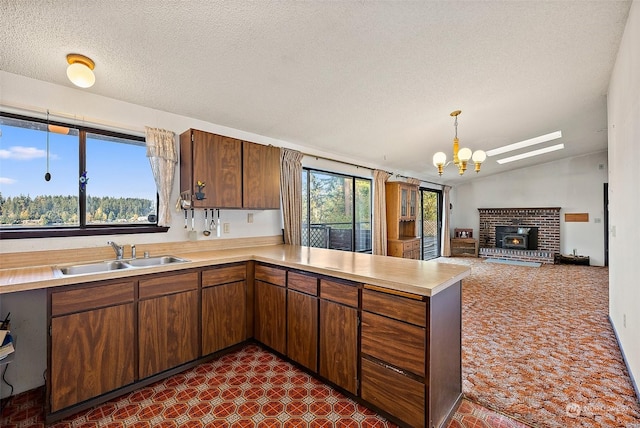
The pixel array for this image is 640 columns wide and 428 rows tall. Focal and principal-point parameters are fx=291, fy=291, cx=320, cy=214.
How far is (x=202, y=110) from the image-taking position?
283 cm

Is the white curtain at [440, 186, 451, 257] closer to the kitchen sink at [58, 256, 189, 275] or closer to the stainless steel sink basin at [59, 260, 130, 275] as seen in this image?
the kitchen sink at [58, 256, 189, 275]

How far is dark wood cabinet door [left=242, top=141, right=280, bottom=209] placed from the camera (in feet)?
9.93

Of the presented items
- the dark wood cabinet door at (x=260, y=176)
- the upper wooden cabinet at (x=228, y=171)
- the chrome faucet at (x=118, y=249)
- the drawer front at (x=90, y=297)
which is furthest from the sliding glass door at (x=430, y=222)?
the drawer front at (x=90, y=297)

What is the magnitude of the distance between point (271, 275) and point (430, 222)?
6428 millimetres

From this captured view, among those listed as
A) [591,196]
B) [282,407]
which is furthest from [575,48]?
[591,196]

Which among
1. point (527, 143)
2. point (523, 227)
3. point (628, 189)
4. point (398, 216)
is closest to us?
point (628, 189)

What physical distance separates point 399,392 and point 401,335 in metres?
0.34

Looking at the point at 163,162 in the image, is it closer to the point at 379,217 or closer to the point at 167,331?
the point at 167,331

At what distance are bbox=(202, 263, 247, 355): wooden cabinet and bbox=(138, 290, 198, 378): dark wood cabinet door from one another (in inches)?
3.7

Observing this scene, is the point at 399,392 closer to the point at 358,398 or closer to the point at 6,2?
the point at 358,398

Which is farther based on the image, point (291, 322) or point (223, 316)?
point (223, 316)

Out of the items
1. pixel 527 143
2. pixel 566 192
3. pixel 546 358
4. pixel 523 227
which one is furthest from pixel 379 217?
pixel 566 192

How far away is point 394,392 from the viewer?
1721mm

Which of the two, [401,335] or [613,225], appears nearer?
[401,335]
